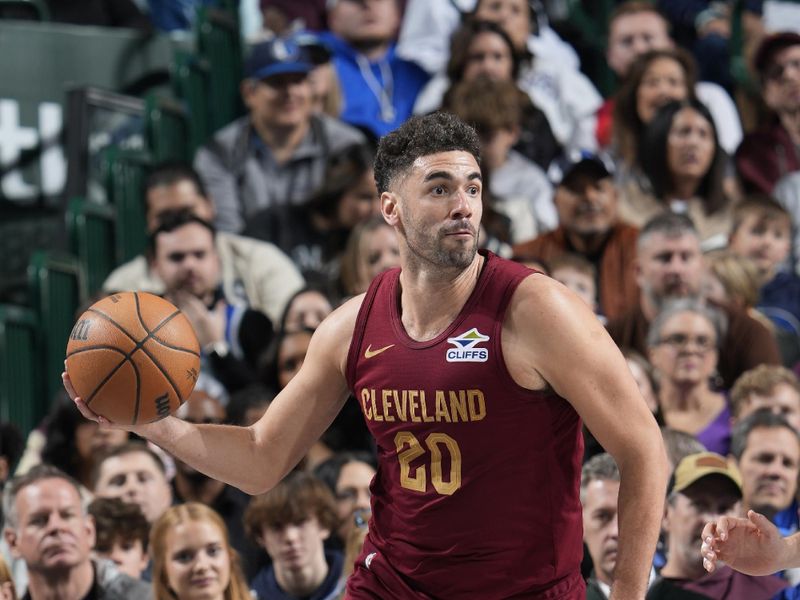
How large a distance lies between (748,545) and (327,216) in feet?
17.8

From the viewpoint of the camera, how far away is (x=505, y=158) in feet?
32.2

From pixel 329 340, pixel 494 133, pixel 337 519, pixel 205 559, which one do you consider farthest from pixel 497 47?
pixel 329 340

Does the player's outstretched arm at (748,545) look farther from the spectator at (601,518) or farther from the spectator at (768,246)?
the spectator at (768,246)

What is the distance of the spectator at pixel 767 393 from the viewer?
733cm

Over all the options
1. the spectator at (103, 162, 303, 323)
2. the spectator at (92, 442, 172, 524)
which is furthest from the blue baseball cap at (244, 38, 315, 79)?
the spectator at (92, 442, 172, 524)

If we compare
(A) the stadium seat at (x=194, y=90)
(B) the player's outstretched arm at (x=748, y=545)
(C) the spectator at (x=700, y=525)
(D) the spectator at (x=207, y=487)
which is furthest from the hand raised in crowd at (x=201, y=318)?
(B) the player's outstretched arm at (x=748, y=545)

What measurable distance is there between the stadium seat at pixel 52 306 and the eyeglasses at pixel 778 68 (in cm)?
478

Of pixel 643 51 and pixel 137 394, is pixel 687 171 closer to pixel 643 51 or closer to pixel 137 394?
pixel 643 51

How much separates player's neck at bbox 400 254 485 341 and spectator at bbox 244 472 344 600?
7.78ft

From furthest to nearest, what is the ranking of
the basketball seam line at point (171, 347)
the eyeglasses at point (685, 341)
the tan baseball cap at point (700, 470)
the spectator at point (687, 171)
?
the spectator at point (687, 171), the eyeglasses at point (685, 341), the tan baseball cap at point (700, 470), the basketball seam line at point (171, 347)

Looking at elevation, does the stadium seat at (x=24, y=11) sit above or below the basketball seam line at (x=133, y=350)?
above

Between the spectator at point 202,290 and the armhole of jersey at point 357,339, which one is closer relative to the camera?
the armhole of jersey at point 357,339

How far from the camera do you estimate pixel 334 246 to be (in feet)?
31.1

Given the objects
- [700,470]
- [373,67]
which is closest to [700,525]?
[700,470]
